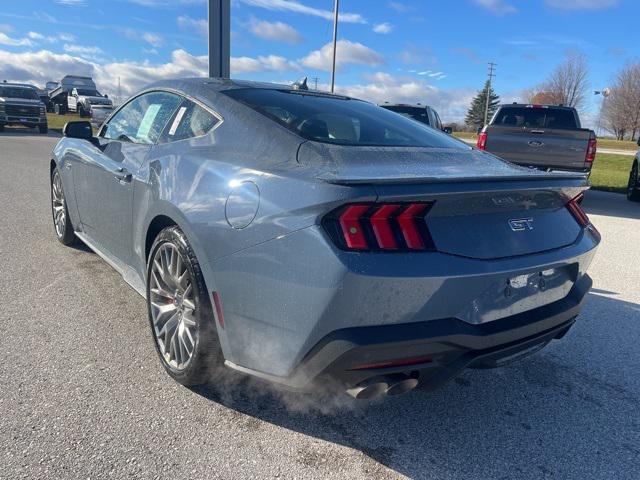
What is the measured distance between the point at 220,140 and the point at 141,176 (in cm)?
66

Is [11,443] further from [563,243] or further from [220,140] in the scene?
[563,243]

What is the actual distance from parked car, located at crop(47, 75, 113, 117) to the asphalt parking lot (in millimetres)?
34136

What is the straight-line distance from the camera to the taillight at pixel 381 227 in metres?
1.90

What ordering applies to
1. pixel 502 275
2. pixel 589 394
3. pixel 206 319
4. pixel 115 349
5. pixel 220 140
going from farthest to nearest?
pixel 115 349, pixel 589 394, pixel 220 140, pixel 206 319, pixel 502 275

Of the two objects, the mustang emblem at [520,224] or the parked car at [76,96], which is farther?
the parked car at [76,96]

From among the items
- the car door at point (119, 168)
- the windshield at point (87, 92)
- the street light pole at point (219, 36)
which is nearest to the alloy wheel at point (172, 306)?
the car door at point (119, 168)

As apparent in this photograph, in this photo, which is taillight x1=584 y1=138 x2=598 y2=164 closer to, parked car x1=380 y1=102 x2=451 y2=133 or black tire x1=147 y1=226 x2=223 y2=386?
parked car x1=380 y1=102 x2=451 y2=133

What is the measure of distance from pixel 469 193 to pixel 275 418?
1369 mm

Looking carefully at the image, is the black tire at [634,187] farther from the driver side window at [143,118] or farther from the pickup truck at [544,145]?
the driver side window at [143,118]

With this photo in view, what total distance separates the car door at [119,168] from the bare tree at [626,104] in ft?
235

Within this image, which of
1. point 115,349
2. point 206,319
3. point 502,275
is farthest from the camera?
point 115,349

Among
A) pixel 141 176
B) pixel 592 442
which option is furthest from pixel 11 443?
pixel 592 442

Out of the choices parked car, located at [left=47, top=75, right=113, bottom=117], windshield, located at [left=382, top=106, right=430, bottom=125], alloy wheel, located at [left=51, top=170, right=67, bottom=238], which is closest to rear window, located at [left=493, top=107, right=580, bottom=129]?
windshield, located at [left=382, top=106, right=430, bottom=125]

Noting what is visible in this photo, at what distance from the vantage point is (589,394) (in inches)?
114
